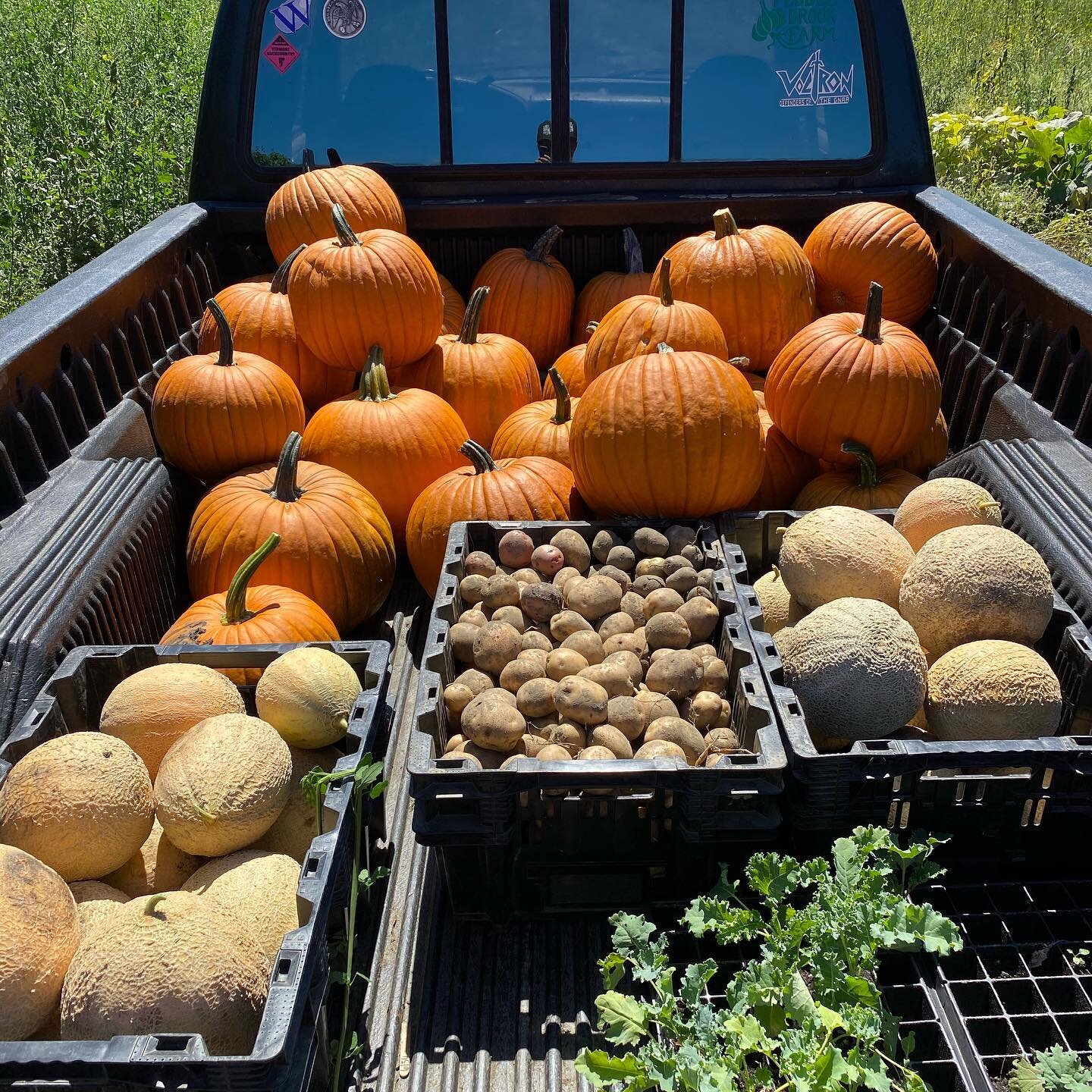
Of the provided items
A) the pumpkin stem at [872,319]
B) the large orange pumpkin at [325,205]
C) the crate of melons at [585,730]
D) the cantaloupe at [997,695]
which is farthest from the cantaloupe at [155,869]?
the large orange pumpkin at [325,205]

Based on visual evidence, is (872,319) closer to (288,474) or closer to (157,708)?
(288,474)

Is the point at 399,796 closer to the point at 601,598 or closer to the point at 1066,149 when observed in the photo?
the point at 601,598

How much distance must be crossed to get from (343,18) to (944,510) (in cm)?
315

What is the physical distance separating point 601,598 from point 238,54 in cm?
299

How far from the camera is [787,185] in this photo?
432cm

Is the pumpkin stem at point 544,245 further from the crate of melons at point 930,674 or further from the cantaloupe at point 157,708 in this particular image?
the cantaloupe at point 157,708

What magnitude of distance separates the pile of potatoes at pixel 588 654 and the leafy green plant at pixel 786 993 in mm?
344

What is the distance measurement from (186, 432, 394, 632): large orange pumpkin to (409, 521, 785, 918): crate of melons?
52cm

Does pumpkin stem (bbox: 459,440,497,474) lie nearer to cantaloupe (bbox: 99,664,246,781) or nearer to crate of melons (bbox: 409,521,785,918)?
crate of melons (bbox: 409,521,785,918)

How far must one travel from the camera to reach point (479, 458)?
3.33 meters

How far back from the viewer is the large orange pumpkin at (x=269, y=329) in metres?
→ 3.88

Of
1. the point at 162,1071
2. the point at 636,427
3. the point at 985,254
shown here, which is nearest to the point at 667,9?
the point at 985,254

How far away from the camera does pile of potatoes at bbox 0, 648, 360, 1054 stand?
1595 millimetres

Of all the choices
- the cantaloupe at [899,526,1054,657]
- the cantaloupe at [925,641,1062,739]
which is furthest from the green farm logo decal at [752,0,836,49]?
the cantaloupe at [925,641,1062,739]
